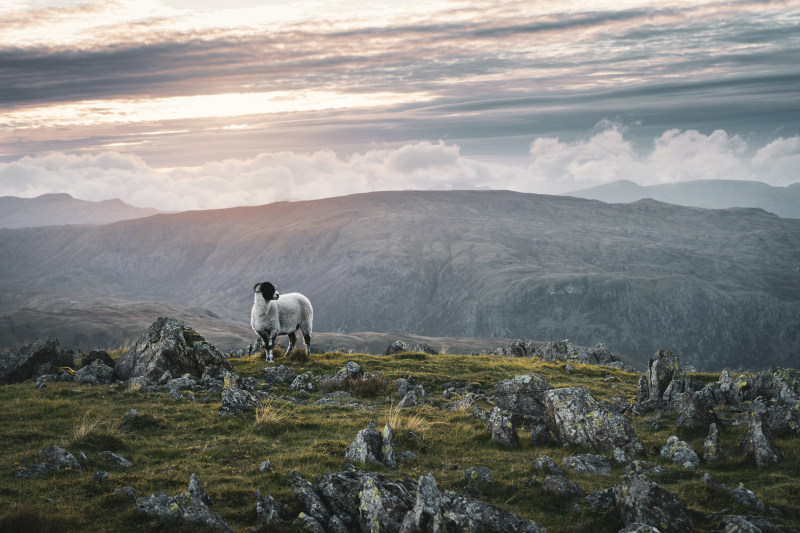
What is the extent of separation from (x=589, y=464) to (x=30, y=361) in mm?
22064

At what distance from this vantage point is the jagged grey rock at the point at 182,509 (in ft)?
30.0

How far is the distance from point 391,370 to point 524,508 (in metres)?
16.4

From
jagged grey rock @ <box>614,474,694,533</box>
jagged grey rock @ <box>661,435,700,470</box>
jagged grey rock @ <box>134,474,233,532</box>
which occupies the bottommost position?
jagged grey rock @ <box>661,435,700,470</box>

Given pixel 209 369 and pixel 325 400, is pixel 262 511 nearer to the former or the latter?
pixel 325 400

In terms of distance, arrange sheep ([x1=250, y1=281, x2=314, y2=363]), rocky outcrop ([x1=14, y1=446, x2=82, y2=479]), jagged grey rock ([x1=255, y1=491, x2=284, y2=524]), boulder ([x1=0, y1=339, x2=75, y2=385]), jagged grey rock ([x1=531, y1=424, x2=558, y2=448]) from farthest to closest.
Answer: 1. sheep ([x1=250, y1=281, x2=314, y2=363])
2. boulder ([x1=0, y1=339, x2=75, y2=385])
3. jagged grey rock ([x1=531, y1=424, x2=558, y2=448])
4. rocky outcrop ([x1=14, y1=446, x2=82, y2=479])
5. jagged grey rock ([x1=255, y1=491, x2=284, y2=524])

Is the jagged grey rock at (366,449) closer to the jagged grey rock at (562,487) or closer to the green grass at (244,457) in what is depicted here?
the green grass at (244,457)

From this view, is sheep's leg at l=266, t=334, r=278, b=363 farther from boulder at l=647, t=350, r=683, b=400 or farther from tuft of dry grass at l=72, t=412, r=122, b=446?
boulder at l=647, t=350, r=683, b=400

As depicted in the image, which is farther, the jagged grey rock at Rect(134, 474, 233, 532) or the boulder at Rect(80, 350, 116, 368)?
the boulder at Rect(80, 350, 116, 368)

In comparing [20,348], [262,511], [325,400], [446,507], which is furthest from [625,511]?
[20,348]

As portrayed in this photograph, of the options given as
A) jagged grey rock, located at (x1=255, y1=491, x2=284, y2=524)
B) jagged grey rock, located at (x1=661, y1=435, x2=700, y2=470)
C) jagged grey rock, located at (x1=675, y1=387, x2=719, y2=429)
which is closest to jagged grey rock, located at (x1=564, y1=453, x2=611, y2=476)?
jagged grey rock, located at (x1=661, y1=435, x2=700, y2=470)

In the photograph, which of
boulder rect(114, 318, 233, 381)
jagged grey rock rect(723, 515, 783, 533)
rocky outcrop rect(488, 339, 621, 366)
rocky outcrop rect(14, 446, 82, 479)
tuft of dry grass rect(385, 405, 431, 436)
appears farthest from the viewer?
rocky outcrop rect(488, 339, 621, 366)

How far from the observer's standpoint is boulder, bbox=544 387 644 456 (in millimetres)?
14125

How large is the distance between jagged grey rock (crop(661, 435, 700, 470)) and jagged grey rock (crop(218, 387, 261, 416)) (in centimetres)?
1191

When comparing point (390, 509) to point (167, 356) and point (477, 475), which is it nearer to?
point (477, 475)
